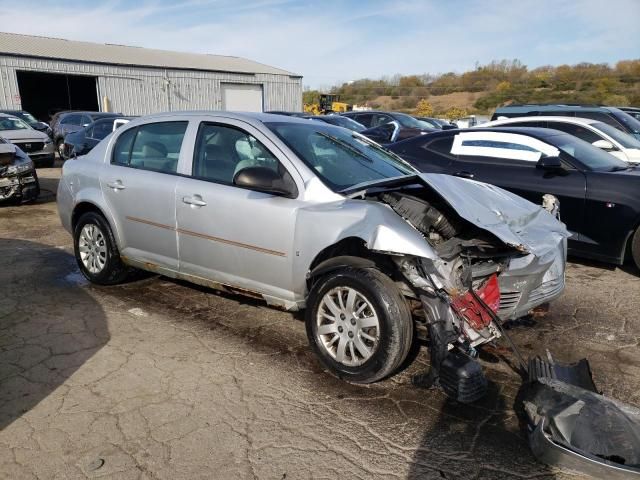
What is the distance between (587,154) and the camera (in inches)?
237

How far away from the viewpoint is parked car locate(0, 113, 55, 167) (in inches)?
542

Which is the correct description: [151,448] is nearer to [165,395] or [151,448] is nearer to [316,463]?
[165,395]

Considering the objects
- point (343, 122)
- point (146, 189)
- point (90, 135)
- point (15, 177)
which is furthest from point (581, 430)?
point (90, 135)

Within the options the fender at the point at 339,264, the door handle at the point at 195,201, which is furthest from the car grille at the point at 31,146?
the fender at the point at 339,264

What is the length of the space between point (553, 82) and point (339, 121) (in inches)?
1840

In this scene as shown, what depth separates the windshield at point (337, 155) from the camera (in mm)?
3814

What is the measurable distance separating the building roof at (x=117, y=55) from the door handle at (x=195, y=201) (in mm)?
27263

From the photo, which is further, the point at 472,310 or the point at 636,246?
the point at 636,246

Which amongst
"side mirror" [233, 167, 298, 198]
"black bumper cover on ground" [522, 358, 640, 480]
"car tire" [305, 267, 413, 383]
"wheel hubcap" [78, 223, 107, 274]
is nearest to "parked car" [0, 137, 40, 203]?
"wheel hubcap" [78, 223, 107, 274]

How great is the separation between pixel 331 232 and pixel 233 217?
87 cm

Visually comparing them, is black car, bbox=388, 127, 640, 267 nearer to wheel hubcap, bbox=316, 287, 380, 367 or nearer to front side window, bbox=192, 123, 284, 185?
front side window, bbox=192, 123, 284, 185

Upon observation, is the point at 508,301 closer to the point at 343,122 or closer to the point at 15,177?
the point at 15,177

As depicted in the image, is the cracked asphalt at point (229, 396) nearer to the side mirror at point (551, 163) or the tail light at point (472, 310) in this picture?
the tail light at point (472, 310)

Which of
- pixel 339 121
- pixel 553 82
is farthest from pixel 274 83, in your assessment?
pixel 553 82
